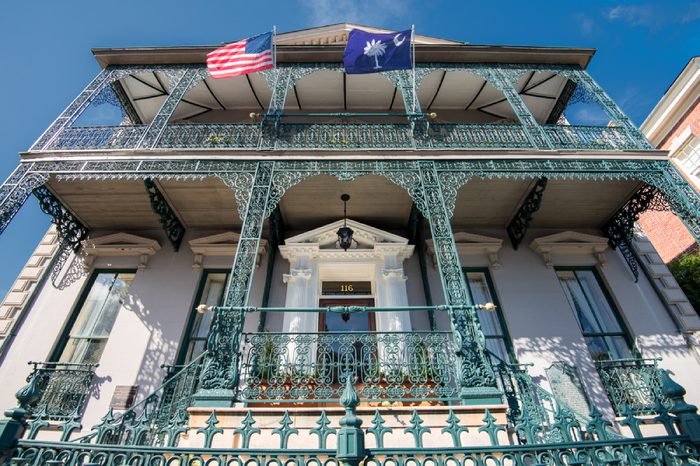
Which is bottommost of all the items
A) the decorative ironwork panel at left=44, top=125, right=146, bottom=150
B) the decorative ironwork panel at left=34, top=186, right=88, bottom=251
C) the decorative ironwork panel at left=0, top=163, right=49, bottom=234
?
the decorative ironwork panel at left=0, top=163, right=49, bottom=234

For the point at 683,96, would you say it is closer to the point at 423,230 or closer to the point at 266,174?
the point at 423,230

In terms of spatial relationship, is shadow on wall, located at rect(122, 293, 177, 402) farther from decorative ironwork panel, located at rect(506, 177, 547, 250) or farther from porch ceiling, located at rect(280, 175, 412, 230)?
decorative ironwork panel, located at rect(506, 177, 547, 250)

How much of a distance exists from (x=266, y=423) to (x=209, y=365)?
1.20 m

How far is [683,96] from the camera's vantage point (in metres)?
11.9

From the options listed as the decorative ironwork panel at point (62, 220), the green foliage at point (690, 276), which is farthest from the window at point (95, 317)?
the green foliage at point (690, 276)

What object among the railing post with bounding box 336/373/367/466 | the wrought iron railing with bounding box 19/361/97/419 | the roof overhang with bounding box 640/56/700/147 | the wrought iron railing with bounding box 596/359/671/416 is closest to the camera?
the railing post with bounding box 336/373/367/466

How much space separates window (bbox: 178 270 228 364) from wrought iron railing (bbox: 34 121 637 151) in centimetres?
320

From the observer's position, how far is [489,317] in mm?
8031

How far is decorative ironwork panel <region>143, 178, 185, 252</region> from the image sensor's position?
774cm

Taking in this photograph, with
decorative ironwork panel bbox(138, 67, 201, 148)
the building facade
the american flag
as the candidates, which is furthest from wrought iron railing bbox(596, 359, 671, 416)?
decorative ironwork panel bbox(138, 67, 201, 148)

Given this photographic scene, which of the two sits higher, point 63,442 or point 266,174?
point 266,174

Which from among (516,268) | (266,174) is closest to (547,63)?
(516,268)

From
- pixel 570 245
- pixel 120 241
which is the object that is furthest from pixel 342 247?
pixel 570 245

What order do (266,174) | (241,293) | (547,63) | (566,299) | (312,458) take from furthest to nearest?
(547,63), (566,299), (266,174), (241,293), (312,458)
